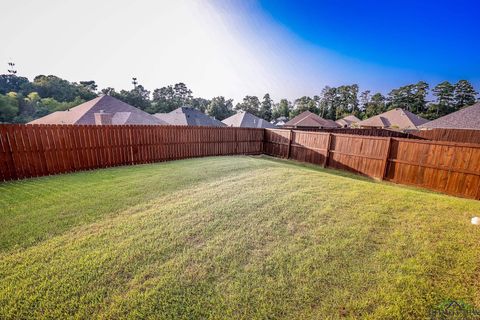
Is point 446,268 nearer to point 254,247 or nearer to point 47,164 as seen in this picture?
point 254,247

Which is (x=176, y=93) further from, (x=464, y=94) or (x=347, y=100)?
(x=464, y=94)

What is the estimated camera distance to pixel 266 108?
215 feet

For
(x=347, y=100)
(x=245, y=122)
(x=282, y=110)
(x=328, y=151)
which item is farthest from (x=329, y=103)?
(x=328, y=151)

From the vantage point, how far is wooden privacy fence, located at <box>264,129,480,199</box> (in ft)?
23.6

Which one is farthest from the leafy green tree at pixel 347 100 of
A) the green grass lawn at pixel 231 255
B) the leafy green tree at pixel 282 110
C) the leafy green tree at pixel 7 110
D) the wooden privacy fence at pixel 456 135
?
the leafy green tree at pixel 7 110

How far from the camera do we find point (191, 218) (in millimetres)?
3889

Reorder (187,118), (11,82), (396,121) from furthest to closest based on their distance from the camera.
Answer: (11,82) → (396,121) → (187,118)

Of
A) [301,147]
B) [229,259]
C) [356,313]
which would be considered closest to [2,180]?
[229,259]

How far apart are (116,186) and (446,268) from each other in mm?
7097

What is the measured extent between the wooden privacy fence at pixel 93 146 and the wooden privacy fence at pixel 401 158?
5857 mm

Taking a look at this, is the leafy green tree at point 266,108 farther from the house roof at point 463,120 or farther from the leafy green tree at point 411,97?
the house roof at point 463,120

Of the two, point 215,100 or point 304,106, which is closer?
point 215,100

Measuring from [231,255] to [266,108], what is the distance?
6580 cm

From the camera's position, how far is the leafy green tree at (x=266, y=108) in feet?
212
